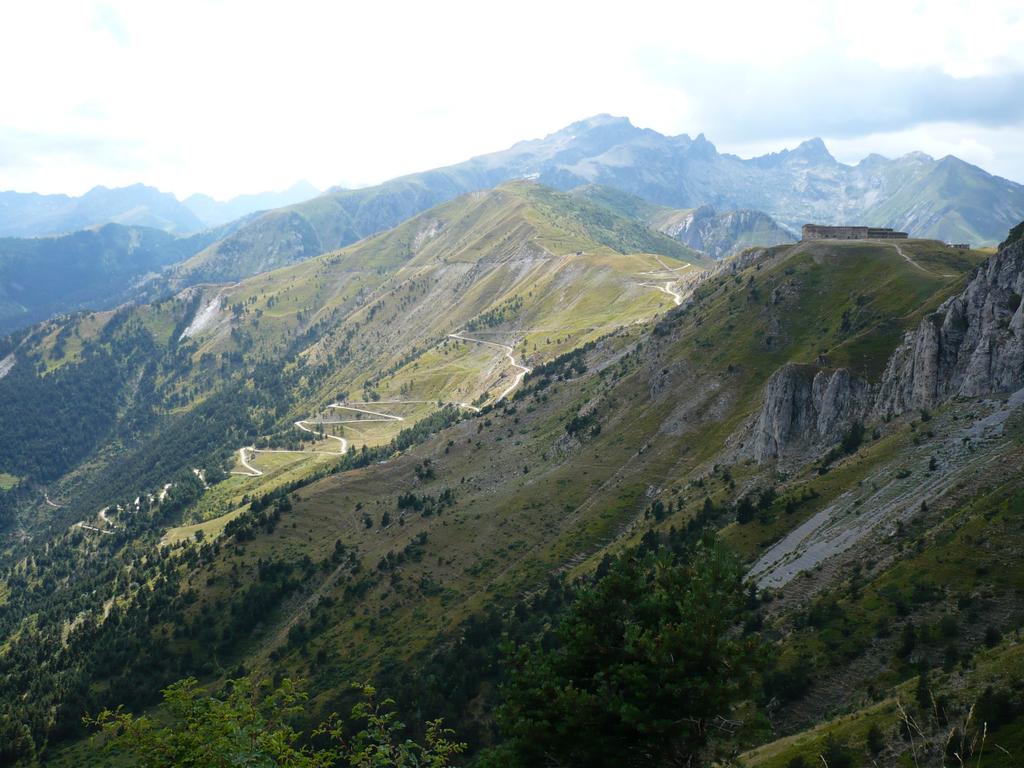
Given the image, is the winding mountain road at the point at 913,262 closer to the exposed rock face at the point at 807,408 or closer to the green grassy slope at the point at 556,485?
the green grassy slope at the point at 556,485

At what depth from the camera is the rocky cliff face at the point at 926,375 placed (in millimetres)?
73125

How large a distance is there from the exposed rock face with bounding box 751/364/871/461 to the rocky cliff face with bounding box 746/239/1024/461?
12 cm

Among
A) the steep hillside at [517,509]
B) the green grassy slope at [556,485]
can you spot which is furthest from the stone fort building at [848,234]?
the green grassy slope at [556,485]

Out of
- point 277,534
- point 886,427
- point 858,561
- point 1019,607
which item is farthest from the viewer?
point 277,534

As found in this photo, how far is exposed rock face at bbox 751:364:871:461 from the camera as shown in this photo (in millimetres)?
90188

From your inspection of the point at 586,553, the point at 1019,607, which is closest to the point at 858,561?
the point at 1019,607

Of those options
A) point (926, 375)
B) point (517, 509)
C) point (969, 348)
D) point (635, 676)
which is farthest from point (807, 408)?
point (635, 676)

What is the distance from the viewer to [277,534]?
148m

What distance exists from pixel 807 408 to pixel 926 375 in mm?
16337

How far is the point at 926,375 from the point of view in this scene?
80.4 metres

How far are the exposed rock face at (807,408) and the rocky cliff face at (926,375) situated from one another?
0.40ft

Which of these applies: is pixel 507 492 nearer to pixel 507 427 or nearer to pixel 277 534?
pixel 507 427

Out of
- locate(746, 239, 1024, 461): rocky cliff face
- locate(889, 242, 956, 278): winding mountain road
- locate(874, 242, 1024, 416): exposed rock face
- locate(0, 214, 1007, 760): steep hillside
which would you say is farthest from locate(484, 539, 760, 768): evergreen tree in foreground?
locate(889, 242, 956, 278): winding mountain road

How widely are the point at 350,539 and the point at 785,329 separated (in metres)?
98.5
